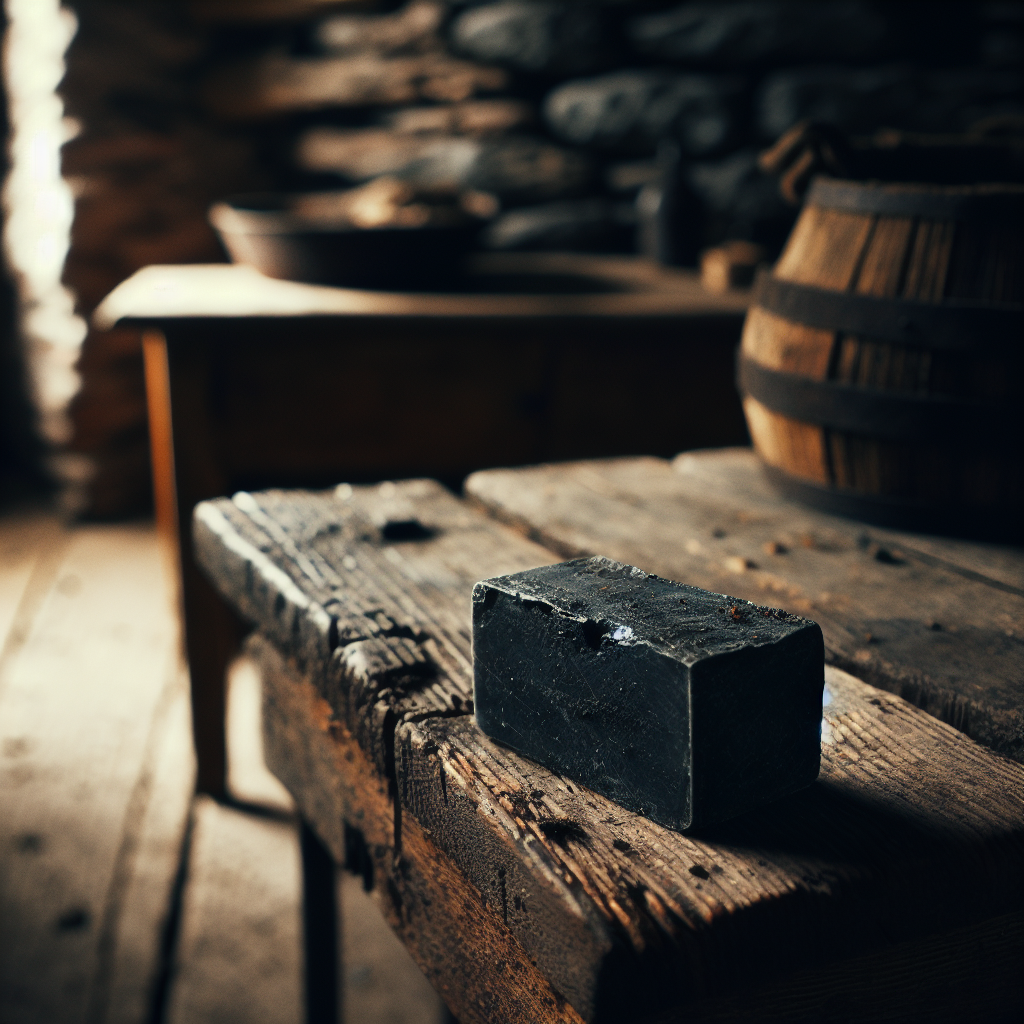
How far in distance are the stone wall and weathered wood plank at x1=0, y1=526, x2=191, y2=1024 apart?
A: 735mm

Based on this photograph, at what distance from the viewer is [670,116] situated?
8.52ft

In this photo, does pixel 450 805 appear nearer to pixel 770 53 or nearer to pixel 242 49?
pixel 770 53

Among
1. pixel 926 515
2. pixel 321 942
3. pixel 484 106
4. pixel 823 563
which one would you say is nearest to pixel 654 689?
pixel 823 563

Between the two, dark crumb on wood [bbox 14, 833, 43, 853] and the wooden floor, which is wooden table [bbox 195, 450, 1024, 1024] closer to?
the wooden floor

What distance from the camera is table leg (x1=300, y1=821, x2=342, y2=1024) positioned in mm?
1140

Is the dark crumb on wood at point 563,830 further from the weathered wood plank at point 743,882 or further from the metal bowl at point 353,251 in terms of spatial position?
the metal bowl at point 353,251

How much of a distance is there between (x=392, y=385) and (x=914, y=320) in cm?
112

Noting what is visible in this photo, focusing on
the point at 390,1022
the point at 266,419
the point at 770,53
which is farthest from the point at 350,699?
the point at 770,53

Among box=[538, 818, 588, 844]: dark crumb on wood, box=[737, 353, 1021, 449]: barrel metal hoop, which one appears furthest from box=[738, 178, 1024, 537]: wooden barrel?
box=[538, 818, 588, 844]: dark crumb on wood

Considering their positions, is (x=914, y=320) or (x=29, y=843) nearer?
(x=914, y=320)

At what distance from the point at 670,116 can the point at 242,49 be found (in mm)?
1235

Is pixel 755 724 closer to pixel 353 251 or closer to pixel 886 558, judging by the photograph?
pixel 886 558

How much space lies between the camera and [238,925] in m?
1.59

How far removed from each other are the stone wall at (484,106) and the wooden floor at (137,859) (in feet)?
3.21
